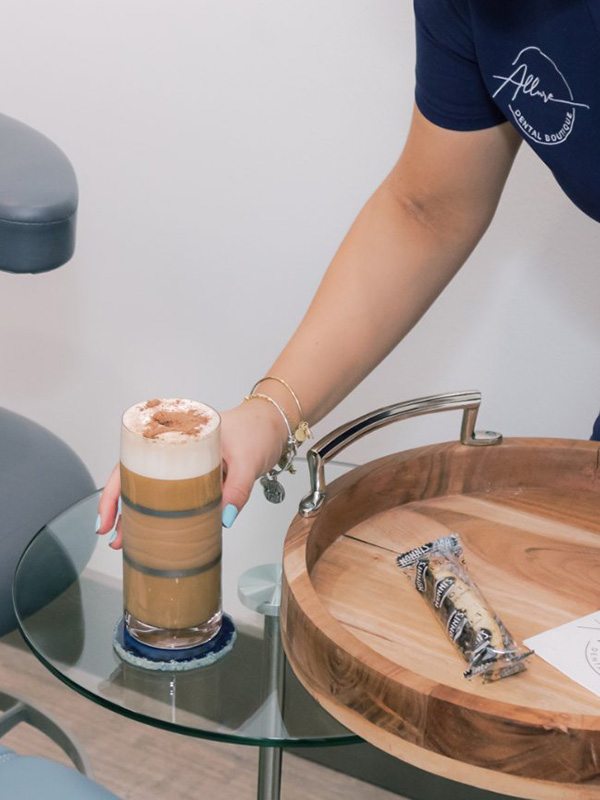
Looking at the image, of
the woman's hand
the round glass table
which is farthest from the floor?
the woman's hand

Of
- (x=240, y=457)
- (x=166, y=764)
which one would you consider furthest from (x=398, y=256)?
(x=166, y=764)

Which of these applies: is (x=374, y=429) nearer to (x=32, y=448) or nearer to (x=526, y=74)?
(x=526, y=74)

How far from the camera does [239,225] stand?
1795 mm

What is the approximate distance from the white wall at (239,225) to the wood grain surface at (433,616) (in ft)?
1.75

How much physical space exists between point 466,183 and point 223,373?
77 cm

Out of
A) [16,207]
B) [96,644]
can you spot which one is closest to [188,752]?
[96,644]

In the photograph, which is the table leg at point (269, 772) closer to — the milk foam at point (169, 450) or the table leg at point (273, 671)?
the table leg at point (273, 671)

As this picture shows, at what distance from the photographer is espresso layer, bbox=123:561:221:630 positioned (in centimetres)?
91

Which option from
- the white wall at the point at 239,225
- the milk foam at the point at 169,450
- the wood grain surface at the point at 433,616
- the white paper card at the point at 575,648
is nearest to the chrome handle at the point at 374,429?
the wood grain surface at the point at 433,616

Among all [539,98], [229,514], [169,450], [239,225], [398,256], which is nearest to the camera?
[169,450]

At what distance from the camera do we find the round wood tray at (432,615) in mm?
735

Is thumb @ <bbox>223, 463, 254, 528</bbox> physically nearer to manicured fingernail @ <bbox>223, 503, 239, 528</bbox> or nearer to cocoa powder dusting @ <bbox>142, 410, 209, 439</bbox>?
manicured fingernail @ <bbox>223, 503, 239, 528</bbox>

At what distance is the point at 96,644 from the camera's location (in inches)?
37.9

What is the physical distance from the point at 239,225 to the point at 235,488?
88 centimetres
